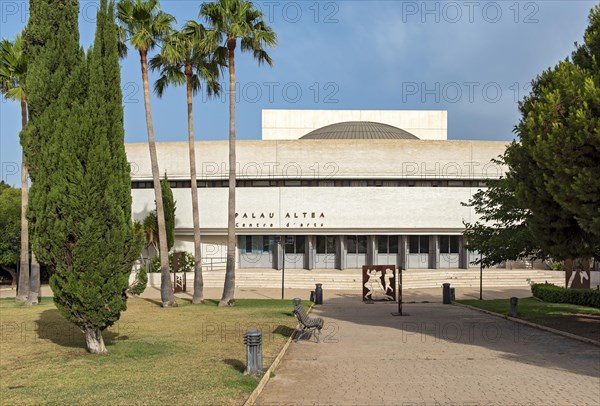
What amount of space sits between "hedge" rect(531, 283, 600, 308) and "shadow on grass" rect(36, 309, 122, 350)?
20069mm

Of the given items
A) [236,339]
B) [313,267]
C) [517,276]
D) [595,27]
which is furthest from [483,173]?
[236,339]

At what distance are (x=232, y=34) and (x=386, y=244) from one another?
2554 cm

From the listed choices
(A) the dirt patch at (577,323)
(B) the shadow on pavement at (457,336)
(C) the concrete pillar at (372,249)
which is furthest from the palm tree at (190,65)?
(C) the concrete pillar at (372,249)

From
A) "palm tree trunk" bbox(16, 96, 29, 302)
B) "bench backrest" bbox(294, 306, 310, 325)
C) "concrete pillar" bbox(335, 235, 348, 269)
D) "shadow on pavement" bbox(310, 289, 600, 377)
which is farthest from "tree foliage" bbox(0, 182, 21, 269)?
"bench backrest" bbox(294, 306, 310, 325)

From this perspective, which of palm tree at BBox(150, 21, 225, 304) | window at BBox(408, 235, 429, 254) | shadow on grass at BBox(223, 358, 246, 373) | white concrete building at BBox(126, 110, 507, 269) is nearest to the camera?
shadow on grass at BBox(223, 358, 246, 373)

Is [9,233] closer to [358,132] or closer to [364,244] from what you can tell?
[364,244]

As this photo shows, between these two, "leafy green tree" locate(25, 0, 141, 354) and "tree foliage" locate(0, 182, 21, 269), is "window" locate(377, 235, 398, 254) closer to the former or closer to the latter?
"tree foliage" locate(0, 182, 21, 269)

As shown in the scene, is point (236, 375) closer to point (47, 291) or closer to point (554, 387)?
point (554, 387)

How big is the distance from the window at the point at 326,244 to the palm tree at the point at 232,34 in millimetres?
20522

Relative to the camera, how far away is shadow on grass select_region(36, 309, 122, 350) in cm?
1446

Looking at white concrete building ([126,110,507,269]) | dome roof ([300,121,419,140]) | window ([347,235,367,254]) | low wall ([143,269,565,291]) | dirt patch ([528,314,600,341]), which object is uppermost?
dome roof ([300,121,419,140])

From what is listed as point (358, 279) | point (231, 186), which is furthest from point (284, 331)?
point (358, 279)

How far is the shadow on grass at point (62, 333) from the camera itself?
47.5 feet

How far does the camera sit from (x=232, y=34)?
22.8m
